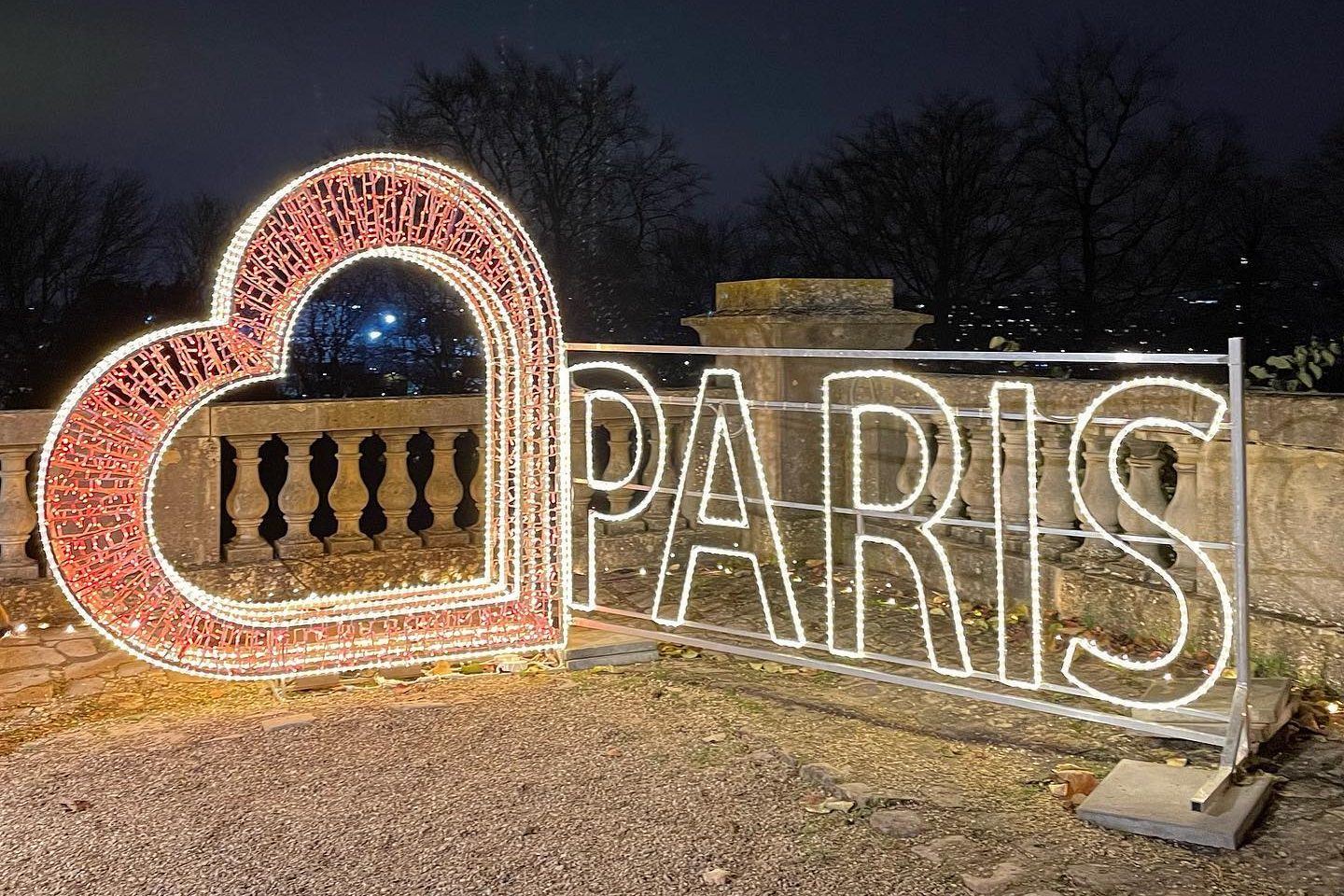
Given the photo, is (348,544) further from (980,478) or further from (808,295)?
(980,478)

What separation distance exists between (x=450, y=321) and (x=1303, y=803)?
20.9 meters

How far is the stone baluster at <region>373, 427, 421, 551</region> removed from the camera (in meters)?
7.51

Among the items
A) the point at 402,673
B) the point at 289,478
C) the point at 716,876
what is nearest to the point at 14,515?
the point at 289,478

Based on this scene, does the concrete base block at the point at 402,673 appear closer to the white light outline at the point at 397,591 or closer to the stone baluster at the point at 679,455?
the white light outline at the point at 397,591

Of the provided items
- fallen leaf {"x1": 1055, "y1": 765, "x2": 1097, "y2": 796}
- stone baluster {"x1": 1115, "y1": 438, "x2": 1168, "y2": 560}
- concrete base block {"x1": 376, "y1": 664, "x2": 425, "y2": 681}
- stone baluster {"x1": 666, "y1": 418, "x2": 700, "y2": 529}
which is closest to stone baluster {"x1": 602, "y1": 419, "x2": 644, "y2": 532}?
stone baluster {"x1": 666, "y1": 418, "x2": 700, "y2": 529}

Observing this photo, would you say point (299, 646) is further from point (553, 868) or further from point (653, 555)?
point (653, 555)

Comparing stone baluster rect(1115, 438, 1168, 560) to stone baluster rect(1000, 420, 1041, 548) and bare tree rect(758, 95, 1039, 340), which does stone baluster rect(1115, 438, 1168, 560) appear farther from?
bare tree rect(758, 95, 1039, 340)

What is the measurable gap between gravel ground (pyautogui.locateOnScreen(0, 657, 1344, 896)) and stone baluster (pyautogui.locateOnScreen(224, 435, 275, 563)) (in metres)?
1.88

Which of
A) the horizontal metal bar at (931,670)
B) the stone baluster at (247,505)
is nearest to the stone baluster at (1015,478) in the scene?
the horizontal metal bar at (931,670)

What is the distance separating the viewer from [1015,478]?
6.48 m

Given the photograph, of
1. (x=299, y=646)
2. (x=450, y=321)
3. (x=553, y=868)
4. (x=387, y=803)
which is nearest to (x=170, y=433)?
(x=299, y=646)

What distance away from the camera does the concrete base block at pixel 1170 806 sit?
3.68m

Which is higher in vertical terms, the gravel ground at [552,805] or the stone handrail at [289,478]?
the stone handrail at [289,478]

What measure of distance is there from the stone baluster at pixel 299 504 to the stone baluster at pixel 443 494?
2.18 feet
